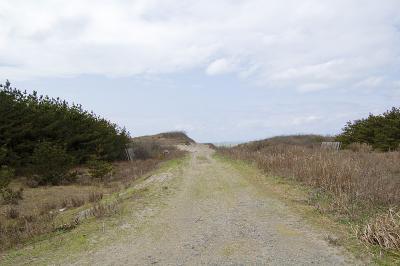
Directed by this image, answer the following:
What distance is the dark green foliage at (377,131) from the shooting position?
121 feet

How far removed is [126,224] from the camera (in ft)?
32.8

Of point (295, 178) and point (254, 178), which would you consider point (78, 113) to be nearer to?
point (254, 178)

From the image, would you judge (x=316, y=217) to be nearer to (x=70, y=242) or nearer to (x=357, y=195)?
(x=357, y=195)

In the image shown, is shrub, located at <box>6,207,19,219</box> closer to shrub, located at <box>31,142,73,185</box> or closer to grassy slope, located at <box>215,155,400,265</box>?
shrub, located at <box>31,142,73,185</box>

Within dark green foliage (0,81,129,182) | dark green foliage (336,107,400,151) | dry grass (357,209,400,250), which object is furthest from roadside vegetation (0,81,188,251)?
dark green foliage (336,107,400,151)

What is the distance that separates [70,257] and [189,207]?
4622 millimetres

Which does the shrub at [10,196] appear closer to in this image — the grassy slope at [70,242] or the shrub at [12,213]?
the shrub at [12,213]

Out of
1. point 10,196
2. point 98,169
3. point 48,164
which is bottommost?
point 10,196

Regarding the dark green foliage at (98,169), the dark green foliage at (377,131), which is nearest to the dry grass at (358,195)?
the dark green foliage at (98,169)

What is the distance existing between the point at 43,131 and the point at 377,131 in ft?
87.9

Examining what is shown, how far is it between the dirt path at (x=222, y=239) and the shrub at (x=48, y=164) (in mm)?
11846

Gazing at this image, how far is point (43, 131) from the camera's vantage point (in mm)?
28031

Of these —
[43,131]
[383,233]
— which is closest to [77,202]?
[383,233]

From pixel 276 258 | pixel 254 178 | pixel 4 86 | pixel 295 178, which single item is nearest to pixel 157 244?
pixel 276 258
